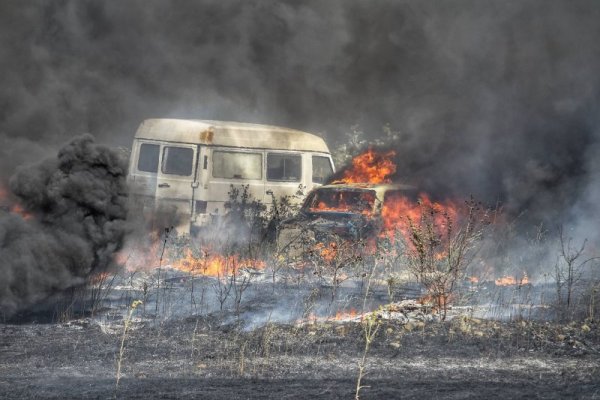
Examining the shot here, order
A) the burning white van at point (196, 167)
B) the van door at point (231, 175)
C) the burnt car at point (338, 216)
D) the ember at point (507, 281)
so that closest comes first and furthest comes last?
1. the ember at point (507, 281)
2. the burnt car at point (338, 216)
3. the burning white van at point (196, 167)
4. the van door at point (231, 175)

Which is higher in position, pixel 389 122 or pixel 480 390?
pixel 389 122

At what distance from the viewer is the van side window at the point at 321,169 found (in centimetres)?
1296

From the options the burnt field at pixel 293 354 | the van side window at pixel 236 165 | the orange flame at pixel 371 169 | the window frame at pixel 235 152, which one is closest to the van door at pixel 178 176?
the window frame at pixel 235 152

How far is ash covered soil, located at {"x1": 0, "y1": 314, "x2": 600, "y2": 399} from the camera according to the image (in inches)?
178

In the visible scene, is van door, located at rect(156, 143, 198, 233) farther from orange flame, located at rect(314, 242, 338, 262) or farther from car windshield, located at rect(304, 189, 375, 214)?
orange flame, located at rect(314, 242, 338, 262)

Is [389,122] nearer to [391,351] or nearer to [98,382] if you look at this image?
[391,351]

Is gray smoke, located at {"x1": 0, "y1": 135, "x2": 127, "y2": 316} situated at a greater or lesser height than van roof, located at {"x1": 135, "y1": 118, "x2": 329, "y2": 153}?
lesser

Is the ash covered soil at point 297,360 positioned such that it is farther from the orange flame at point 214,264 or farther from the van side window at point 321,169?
the van side window at point 321,169


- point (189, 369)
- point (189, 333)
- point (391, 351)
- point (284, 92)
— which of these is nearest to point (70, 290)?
point (189, 333)

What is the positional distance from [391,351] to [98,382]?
2.52 metres

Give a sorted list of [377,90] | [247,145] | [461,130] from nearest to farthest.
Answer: [247,145]
[461,130]
[377,90]

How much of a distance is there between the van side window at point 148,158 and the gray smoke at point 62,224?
3592 mm

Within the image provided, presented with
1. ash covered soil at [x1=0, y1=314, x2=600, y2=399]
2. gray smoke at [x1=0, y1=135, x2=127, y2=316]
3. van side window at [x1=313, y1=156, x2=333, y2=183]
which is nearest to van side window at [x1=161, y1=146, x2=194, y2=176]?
van side window at [x1=313, y1=156, x2=333, y2=183]

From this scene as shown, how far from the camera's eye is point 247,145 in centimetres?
1235
